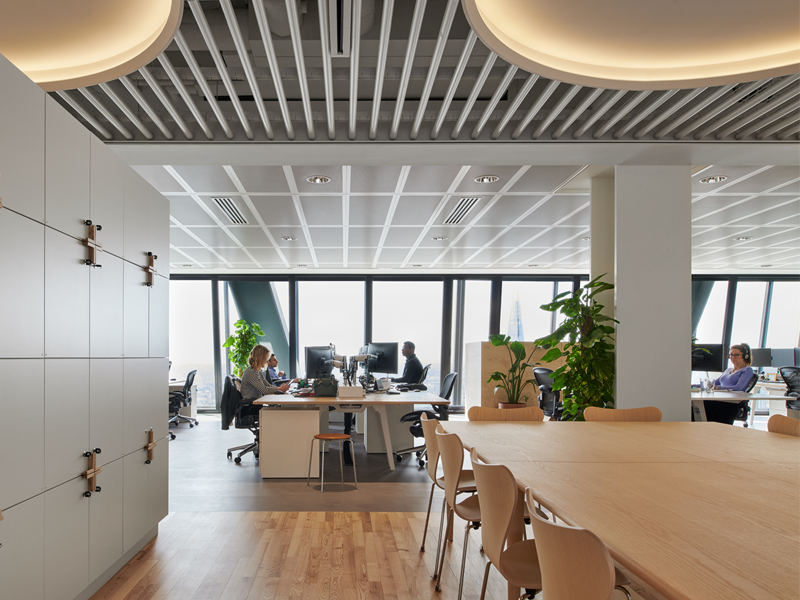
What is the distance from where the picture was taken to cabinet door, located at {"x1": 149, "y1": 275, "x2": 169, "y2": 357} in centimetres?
358

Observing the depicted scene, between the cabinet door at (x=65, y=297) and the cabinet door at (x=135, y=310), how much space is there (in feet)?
1.51

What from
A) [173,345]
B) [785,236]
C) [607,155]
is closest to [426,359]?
[173,345]

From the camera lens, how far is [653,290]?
4.45m

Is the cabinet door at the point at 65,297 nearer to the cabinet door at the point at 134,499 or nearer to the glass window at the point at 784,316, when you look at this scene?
the cabinet door at the point at 134,499

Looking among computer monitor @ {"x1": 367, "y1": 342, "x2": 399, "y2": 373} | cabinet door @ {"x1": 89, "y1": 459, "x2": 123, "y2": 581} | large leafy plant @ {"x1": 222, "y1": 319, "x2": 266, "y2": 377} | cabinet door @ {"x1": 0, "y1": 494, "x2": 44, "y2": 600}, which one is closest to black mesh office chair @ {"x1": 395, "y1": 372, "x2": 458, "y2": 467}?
computer monitor @ {"x1": 367, "y1": 342, "x2": 399, "y2": 373}

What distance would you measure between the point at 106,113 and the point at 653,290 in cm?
458

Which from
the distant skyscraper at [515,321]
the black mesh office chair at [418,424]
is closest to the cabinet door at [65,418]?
the black mesh office chair at [418,424]

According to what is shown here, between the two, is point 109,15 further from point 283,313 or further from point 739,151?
point 283,313

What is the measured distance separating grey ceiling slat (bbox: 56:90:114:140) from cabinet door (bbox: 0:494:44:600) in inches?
104

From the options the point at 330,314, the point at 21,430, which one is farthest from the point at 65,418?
the point at 330,314

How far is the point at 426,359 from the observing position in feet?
37.0

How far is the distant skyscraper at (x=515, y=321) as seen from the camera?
11.4 m

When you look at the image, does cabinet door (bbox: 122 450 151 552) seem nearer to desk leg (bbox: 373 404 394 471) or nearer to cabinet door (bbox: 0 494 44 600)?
cabinet door (bbox: 0 494 44 600)

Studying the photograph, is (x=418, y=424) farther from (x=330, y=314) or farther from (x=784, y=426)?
(x=330, y=314)
